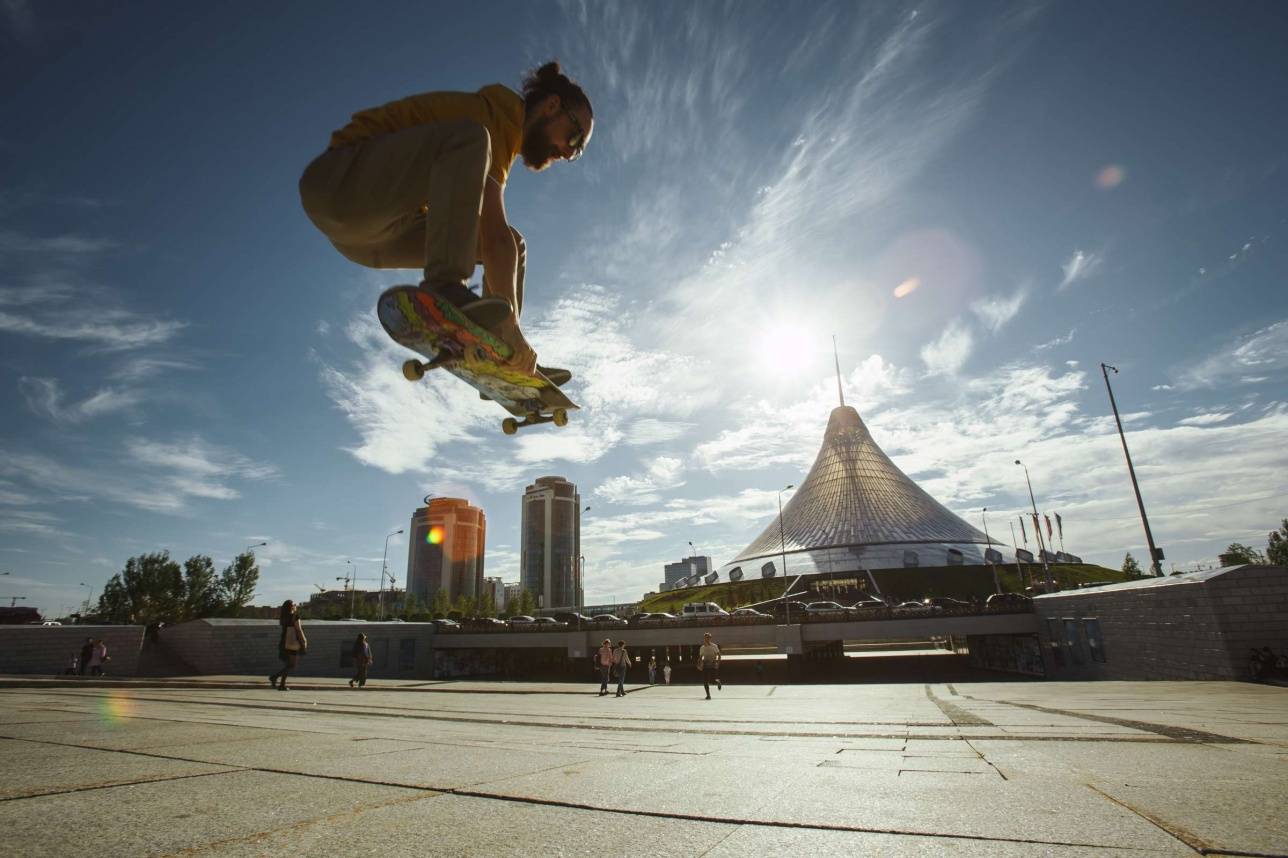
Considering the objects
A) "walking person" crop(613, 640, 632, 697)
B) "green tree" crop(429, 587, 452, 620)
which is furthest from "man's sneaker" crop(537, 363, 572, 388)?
"green tree" crop(429, 587, 452, 620)

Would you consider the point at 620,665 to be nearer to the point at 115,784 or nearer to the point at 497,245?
the point at 497,245

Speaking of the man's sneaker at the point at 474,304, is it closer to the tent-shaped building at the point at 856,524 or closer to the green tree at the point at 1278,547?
the tent-shaped building at the point at 856,524

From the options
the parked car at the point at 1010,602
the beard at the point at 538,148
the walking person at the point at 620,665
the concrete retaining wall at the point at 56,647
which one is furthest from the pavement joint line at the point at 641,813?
the parked car at the point at 1010,602

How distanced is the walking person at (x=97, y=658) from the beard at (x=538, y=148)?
26.1m

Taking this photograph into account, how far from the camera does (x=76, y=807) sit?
1749mm

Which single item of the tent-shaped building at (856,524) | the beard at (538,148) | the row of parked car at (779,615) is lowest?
the row of parked car at (779,615)

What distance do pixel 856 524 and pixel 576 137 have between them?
85.2 m

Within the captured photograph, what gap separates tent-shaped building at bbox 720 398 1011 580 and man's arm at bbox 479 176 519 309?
68.6 metres

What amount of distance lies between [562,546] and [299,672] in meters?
107

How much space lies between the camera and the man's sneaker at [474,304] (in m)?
3.85

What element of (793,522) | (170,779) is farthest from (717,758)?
(793,522)

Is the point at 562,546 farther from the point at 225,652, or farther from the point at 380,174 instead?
the point at 380,174

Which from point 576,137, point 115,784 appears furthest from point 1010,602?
point 115,784

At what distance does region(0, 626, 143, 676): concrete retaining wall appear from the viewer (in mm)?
24281
